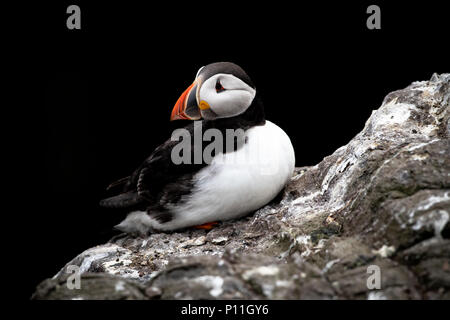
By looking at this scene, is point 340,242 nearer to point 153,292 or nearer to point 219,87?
point 153,292

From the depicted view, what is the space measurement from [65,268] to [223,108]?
5.39 feet

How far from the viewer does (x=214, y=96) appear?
4.32m

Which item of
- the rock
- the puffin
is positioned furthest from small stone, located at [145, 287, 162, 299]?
the puffin

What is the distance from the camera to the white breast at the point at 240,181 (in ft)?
14.2

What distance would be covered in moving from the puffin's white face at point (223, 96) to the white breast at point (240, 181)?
21cm

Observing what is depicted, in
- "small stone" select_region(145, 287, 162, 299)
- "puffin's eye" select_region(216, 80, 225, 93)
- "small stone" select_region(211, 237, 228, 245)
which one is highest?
"puffin's eye" select_region(216, 80, 225, 93)

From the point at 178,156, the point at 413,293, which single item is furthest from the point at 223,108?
the point at 413,293

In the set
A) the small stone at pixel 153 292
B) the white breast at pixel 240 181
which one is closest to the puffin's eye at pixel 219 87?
the white breast at pixel 240 181

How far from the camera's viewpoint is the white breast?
14.2 feet

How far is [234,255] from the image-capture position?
328cm

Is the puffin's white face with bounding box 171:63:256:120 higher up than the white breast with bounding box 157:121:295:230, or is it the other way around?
the puffin's white face with bounding box 171:63:256:120

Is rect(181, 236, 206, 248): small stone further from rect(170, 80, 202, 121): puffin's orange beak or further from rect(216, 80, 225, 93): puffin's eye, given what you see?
rect(216, 80, 225, 93): puffin's eye

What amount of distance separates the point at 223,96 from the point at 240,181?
0.60 metres

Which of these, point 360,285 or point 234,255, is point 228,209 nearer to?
point 234,255
